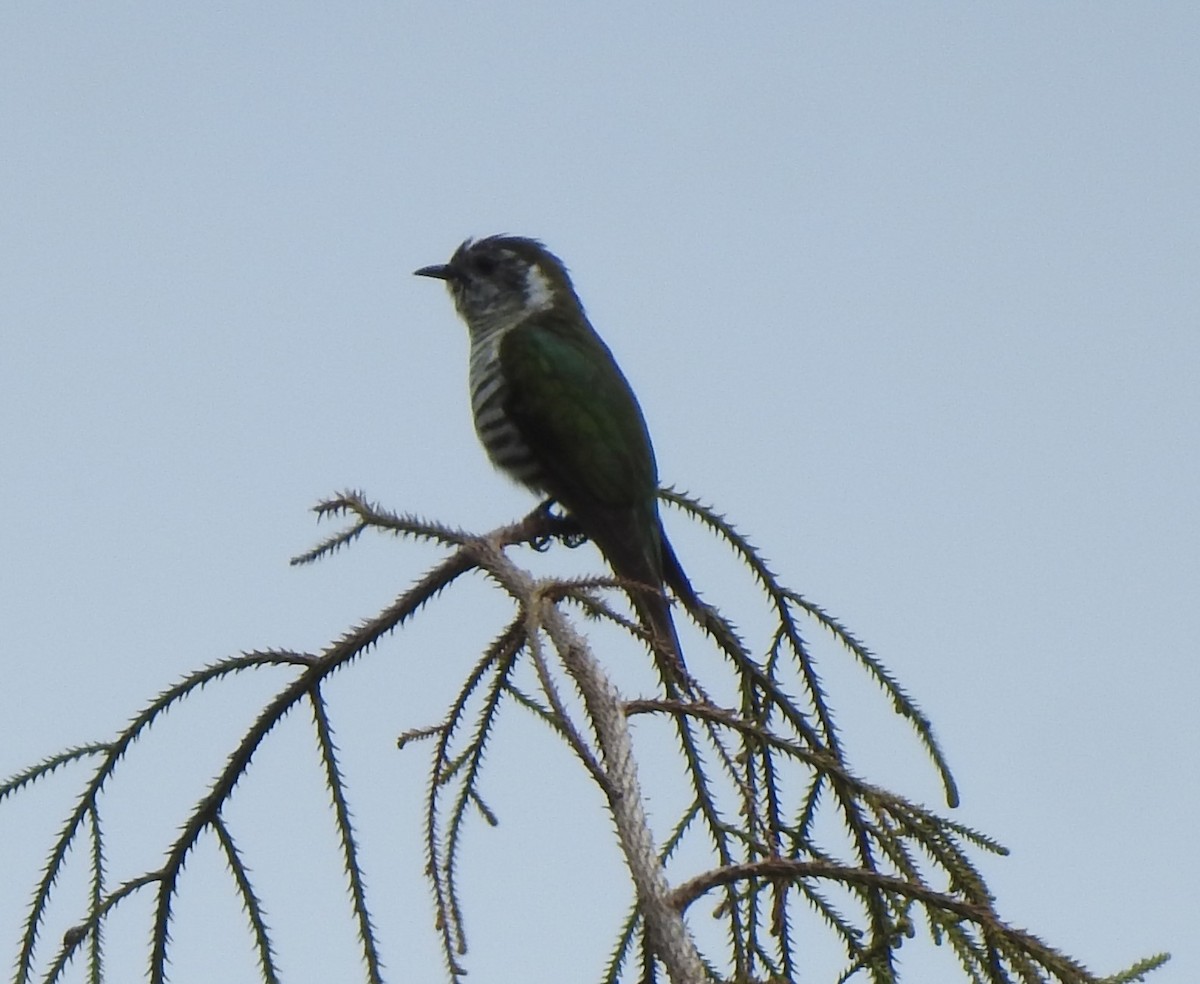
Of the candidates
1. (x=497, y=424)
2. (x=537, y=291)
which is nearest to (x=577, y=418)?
(x=497, y=424)

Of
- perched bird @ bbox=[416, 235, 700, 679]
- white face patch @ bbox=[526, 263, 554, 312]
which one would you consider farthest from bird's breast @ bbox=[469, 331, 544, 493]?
white face patch @ bbox=[526, 263, 554, 312]

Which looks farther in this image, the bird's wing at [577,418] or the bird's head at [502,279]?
the bird's head at [502,279]

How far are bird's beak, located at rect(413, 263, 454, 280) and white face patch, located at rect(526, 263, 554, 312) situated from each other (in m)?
0.34

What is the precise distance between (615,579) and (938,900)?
2.22 feet

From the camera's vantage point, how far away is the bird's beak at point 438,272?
21.3 feet

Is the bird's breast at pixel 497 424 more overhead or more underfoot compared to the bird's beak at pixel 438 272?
more underfoot

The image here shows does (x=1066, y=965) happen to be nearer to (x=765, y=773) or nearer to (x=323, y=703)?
(x=765, y=773)

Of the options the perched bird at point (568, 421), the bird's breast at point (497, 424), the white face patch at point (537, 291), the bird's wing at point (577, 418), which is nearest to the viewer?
the perched bird at point (568, 421)

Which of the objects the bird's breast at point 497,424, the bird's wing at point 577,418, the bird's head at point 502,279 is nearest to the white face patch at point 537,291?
the bird's head at point 502,279

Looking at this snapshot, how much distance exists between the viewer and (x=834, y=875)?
75.9 inches

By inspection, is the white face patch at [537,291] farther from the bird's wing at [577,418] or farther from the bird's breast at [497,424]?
the bird's wing at [577,418]

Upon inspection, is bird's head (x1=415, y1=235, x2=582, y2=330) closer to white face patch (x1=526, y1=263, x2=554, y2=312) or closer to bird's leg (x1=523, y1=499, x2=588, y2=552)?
white face patch (x1=526, y1=263, x2=554, y2=312)

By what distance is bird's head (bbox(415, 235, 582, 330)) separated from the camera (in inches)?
243

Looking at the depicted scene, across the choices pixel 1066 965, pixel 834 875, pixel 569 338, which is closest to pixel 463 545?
pixel 834 875
